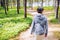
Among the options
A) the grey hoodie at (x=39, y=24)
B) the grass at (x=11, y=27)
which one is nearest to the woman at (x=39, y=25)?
the grey hoodie at (x=39, y=24)

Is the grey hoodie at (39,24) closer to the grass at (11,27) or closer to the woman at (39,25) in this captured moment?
the woman at (39,25)

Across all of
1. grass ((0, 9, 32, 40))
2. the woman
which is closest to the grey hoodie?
the woman

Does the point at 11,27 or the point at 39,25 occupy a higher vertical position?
the point at 39,25

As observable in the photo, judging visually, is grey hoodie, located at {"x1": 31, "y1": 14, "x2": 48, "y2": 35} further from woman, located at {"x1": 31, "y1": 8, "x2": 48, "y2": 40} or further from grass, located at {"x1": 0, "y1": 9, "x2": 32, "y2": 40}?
grass, located at {"x1": 0, "y1": 9, "x2": 32, "y2": 40}

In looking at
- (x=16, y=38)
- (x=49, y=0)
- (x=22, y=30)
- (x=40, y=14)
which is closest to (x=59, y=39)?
(x=16, y=38)

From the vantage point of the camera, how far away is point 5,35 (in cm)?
1249

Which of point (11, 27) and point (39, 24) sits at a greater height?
point (39, 24)

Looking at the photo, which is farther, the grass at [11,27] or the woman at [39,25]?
the grass at [11,27]

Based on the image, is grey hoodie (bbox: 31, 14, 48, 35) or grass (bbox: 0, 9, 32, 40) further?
grass (bbox: 0, 9, 32, 40)

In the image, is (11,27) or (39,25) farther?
(11,27)

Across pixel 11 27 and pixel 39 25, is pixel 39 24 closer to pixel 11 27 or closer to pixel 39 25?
pixel 39 25

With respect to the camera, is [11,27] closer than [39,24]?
No

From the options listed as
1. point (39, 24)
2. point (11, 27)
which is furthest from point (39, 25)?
point (11, 27)

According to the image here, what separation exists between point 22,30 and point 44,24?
784 cm
